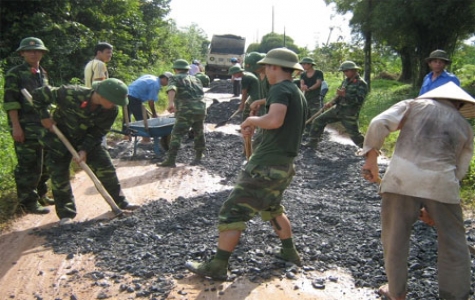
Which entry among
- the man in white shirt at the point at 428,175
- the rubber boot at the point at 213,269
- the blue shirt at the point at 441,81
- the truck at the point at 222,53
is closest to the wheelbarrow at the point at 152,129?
the rubber boot at the point at 213,269

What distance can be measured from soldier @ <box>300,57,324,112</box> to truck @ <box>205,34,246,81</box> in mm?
14915

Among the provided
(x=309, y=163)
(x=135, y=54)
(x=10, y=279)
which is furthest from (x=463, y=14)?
(x=10, y=279)

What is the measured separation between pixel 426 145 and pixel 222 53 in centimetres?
2203

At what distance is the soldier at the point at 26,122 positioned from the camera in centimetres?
448

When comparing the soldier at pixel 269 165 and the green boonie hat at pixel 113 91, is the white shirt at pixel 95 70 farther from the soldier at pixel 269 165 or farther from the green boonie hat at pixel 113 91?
the soldier at pixel 269 165

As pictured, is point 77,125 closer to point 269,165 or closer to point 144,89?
point 269,165

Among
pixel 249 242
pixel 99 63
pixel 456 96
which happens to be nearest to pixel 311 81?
pixel 99 63

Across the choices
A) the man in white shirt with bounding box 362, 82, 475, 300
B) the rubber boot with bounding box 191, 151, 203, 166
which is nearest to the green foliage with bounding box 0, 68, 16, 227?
the rubber boot with bounding box 191, 151, 203, 166

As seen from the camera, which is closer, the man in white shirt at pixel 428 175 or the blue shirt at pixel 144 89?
the man in white shirt at pixel 428 175

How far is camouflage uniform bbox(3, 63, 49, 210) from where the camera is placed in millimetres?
4484

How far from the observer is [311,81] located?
9.00 meters

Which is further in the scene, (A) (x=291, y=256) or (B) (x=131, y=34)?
(B) (x=131, y=34)

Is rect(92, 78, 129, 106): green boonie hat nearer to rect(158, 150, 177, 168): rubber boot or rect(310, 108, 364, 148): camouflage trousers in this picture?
rect(158, 150, 177, 168): rubber boot

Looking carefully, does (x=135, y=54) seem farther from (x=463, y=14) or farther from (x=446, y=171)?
(x=446, y=171)
